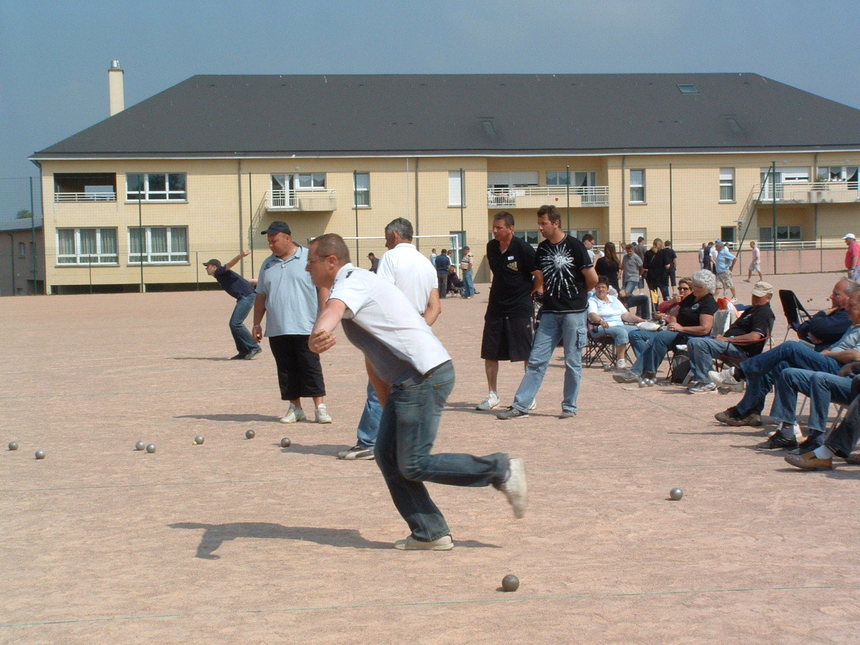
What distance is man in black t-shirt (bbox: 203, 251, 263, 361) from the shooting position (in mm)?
17250

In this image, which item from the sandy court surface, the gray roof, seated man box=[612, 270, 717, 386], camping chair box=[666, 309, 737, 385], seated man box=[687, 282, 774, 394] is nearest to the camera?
the sandy court surface

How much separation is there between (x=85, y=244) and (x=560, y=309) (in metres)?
44.1

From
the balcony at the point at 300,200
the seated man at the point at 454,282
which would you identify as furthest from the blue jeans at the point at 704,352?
the balcony at the point at 300,200

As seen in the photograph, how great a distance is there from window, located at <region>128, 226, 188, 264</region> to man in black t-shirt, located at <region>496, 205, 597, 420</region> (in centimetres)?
4228

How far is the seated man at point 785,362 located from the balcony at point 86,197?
4519 centimetres

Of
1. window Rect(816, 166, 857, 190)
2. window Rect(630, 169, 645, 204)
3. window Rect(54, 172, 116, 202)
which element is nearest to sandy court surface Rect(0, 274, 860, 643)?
window Rect(54, 172, 116, 202)

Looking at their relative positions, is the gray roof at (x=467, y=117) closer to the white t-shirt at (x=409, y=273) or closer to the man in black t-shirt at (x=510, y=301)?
the man in black t-shirt at (x=510, y=301)

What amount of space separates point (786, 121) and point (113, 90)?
34.8m

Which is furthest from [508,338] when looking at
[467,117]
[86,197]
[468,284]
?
[467,117]

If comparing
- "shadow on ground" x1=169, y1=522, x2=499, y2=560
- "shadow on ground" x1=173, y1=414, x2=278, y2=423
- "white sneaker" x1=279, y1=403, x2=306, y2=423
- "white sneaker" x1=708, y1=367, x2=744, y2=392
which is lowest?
"shadow on ground" x1=169, y1=522, x2=499, y2=560

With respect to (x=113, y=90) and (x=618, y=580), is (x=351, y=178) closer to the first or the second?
(x=113, y=90)

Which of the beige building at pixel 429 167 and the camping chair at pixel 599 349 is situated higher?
the beige building at pixel 429 167

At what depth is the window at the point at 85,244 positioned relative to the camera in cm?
5075

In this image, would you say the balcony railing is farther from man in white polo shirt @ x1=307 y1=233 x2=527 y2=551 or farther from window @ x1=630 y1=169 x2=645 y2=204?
man in white polo shirt @ x1=307 y1=233 x2=527 y2=551
